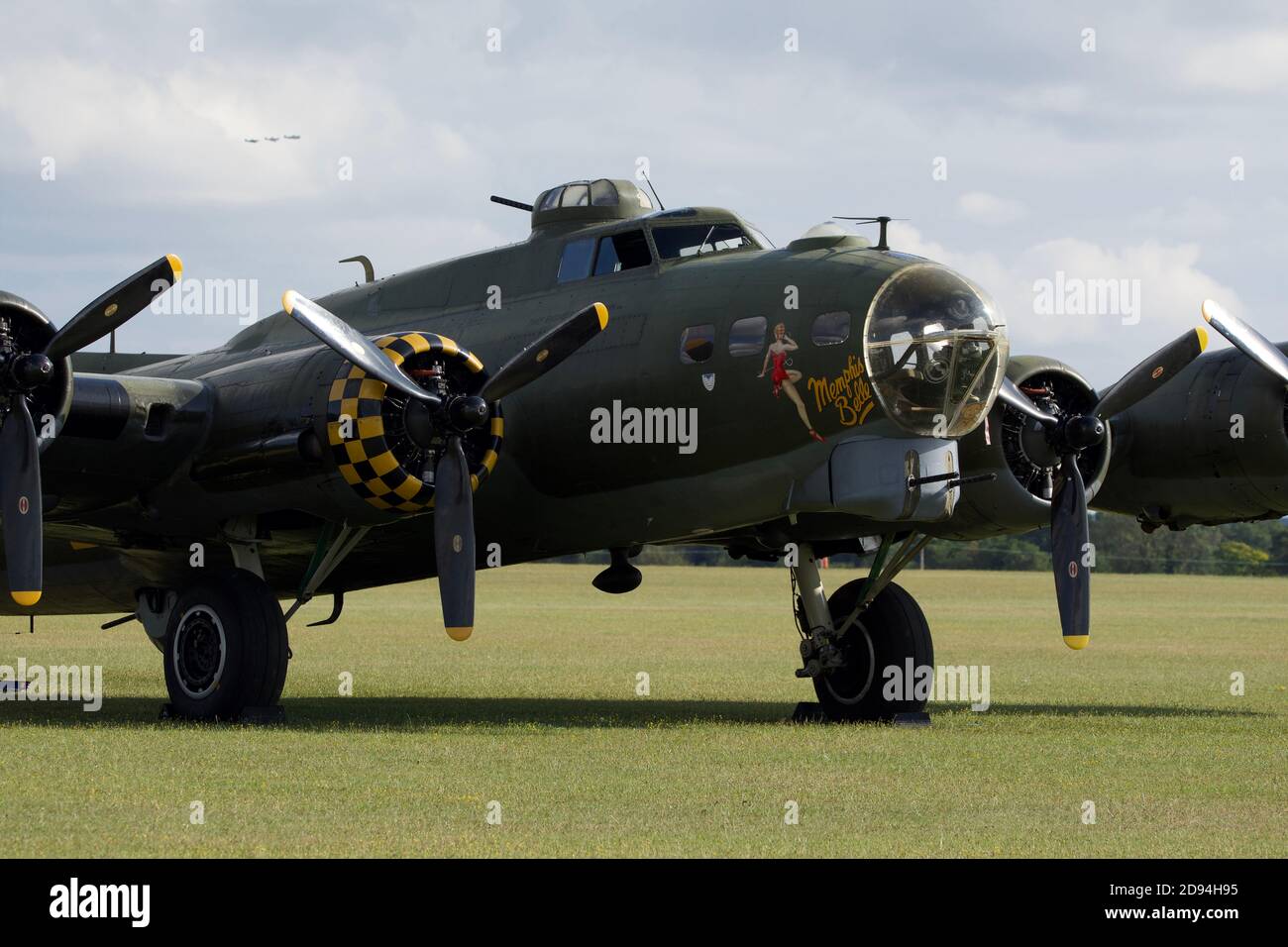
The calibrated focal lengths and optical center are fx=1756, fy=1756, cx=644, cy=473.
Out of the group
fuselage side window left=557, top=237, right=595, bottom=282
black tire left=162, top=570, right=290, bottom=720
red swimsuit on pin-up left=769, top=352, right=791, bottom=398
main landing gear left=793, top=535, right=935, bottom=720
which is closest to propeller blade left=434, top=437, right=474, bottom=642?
black tire left=162, top=570, right=290, bottom=720

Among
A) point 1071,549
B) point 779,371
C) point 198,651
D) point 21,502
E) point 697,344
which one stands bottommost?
point 198,651

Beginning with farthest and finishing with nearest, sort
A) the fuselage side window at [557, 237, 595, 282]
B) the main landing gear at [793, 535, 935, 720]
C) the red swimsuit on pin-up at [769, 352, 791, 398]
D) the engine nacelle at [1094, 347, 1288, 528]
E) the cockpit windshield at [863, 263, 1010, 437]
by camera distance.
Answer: the engine nacelle at [1094, 347, 1288, 528]
the main landing gear at [793, 535, 935, 720]
the fuselage side window at [557, 237, 595, 282]
the red swimsuit on pin-up at [769, 352, 791, 398]
the cockpit windshield at [863, 263, 1010, 437]

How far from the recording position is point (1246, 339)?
1848 centimetres

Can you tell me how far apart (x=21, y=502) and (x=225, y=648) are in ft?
7.73

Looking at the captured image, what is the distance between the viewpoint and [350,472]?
1606 centimetres

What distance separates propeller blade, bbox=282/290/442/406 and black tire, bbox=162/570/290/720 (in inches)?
111

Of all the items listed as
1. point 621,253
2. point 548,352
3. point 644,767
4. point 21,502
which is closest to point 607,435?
point 548,352

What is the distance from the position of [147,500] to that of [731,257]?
6.46 meters

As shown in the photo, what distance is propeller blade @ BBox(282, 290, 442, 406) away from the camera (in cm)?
1572

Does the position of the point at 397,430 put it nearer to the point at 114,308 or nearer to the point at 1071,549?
the point at 114,308

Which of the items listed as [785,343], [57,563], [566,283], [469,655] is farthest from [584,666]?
[785,343]

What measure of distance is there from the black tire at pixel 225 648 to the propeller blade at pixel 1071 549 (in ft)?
25.9

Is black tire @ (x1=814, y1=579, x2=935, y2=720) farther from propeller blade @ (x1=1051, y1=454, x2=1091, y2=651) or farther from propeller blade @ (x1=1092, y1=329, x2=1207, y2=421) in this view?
propeller blade @ (x1=1092, y1=329, x2=1207, y2=421)

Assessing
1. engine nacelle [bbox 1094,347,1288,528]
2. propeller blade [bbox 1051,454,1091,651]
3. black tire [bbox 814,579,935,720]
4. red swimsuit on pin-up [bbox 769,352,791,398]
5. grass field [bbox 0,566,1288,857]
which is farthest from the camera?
engine nacelle [bbox 1094,347,1288,528]
